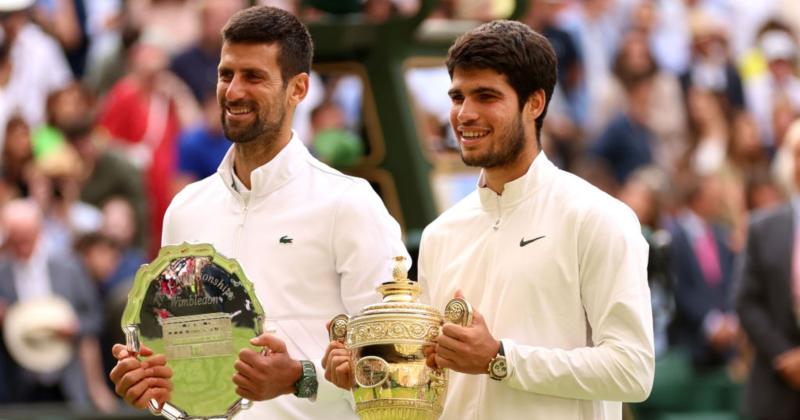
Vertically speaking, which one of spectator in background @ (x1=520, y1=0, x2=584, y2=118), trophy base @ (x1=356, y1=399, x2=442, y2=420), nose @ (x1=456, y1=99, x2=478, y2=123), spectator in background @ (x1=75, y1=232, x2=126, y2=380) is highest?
spectator in background @ (x1=520, y1=0, x2=584, y2=118)

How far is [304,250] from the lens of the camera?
5438mm

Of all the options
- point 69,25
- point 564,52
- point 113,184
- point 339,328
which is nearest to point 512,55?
point 339,328

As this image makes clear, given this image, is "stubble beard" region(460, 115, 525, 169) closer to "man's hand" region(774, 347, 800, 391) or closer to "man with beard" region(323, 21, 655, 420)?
"man with beard" region(323, 21, 655, 420)

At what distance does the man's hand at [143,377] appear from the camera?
5082 millimetres

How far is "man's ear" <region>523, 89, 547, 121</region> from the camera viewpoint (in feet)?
16.8

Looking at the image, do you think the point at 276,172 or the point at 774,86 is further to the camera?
the point at 774,86

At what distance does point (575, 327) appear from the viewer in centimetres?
504

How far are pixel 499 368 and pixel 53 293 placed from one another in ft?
20.1

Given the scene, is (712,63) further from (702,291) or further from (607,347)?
(607,347)

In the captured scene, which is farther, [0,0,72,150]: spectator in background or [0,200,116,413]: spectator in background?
[0,0,72,150]: spectator in background

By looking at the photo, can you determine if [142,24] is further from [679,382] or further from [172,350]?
[172,350]

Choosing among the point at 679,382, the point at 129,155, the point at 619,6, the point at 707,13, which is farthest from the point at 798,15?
the point at 129,155

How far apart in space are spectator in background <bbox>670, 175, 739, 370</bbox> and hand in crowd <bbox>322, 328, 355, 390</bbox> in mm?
7385

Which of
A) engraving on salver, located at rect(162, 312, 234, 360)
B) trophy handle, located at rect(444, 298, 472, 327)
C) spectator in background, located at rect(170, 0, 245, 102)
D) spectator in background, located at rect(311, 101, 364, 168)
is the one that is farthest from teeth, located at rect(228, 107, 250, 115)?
spectator in background, located at rect(170, 0, 245, 102)
